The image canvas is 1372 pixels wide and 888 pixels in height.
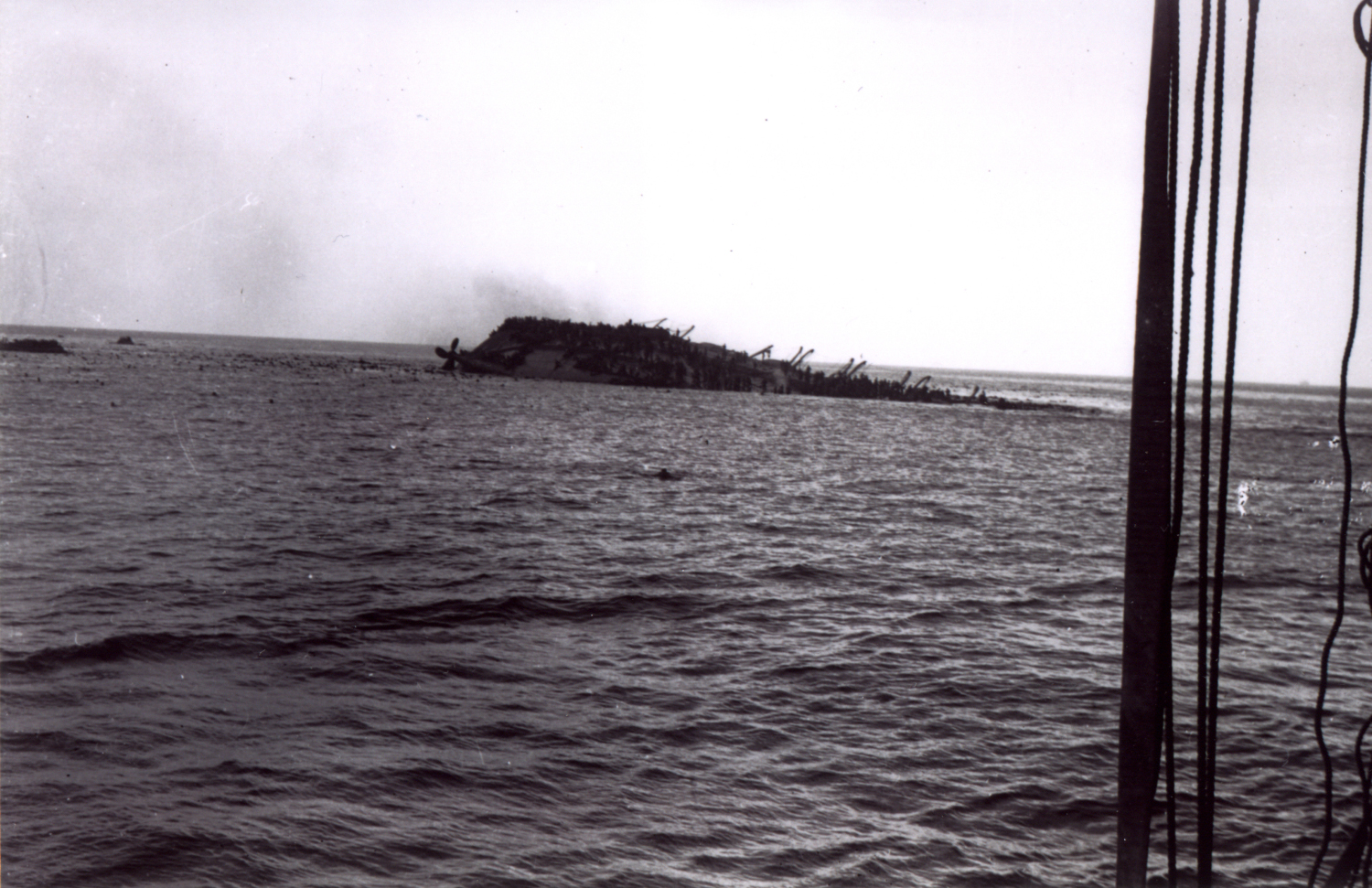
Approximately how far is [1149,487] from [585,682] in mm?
10304

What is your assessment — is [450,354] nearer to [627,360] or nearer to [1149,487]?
[627,360]

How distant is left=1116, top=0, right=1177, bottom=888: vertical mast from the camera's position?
311cm

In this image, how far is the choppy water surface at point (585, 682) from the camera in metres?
8.45

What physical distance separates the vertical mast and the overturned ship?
80630 millimetres

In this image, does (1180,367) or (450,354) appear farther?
(450,354)

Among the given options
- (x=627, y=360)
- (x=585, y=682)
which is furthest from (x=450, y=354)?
(x=585, y=682)

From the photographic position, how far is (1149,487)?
3.14 m

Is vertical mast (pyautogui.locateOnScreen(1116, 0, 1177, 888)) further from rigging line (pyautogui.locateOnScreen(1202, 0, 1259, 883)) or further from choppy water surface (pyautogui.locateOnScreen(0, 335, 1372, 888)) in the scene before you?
choppy water surface (pyautogui.locateOnScreen(0, 335, 1372, 888))

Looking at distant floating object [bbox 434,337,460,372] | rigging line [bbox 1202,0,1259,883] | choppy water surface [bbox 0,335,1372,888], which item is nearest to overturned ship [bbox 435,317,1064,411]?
distant floating object [bbox 434,337,460,372]

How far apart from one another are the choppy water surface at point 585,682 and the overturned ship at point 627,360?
53.5 m

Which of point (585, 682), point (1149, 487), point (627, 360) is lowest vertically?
point (585, 682)

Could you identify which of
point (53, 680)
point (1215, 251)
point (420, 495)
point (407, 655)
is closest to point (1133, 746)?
point (1215, 251)

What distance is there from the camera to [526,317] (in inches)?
3457

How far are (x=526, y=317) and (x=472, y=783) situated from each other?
80796mm
